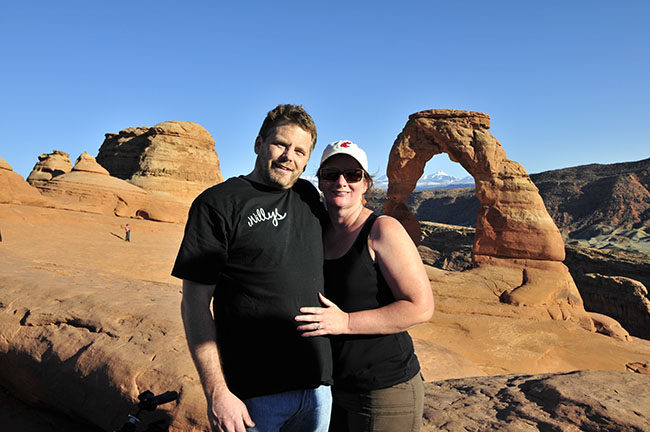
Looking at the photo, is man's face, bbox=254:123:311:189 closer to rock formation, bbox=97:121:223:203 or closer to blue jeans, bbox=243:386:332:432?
blue jeans, bbox=243:386:332:432

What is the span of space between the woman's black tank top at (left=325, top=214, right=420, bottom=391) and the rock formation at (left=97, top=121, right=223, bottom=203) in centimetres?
2481

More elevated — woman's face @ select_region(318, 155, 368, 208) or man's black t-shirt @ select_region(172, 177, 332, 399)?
woman's face @ select_region(318, 155, 368, 208)

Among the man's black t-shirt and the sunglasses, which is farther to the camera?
the sunglasses

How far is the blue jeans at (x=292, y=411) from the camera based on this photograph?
143 centimetres

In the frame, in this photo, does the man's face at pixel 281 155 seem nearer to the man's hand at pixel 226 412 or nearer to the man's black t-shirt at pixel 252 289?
the man's black t-shirt at pixel 252 289

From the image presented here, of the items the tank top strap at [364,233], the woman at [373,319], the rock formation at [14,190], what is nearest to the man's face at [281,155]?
the woman at [373,319]

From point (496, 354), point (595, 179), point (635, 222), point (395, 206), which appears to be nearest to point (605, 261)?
point (395, 206)

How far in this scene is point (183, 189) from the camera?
26.2 metres

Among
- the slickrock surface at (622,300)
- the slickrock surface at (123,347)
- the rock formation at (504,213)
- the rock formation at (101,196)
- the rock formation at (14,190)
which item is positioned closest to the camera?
the slickrock surface at (123,347)

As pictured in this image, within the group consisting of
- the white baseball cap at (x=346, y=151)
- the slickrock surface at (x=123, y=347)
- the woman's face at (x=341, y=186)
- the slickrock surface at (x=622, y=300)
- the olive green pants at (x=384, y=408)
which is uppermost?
the white baseball cap at (x=346, y=151)

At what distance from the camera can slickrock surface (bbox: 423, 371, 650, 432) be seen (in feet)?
7.11

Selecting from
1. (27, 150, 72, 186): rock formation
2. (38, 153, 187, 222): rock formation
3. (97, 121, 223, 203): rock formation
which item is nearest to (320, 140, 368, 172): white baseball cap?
(38, 153, 187, 222): rock formation

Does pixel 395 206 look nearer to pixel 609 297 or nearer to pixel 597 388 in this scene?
pixel 609 297

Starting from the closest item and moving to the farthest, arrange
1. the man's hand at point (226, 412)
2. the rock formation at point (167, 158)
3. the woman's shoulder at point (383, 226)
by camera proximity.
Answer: the man's hand at point (226, 412) < the woman's shoulder at point (383, 226) < the rock formation at point (167, 158)
